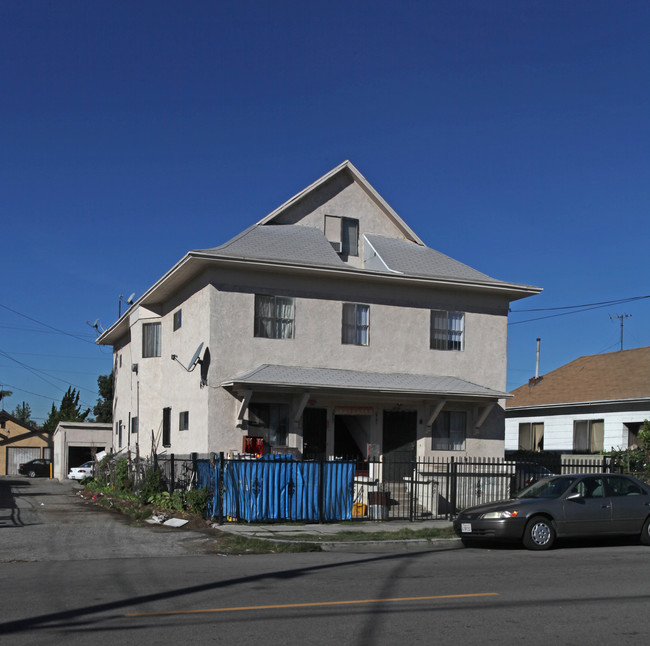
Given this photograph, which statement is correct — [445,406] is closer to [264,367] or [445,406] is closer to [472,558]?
[264,367]

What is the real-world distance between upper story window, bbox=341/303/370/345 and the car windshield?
30.7 ft

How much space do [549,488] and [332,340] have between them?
388 inches

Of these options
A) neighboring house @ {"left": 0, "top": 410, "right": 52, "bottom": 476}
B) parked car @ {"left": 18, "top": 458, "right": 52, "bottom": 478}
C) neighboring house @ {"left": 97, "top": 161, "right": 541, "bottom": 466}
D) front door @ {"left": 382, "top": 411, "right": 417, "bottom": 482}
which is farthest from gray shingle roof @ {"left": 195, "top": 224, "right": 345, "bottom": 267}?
neighboring house @ {"left": 0, "top": 410, "right": 52, "bottom": 476}

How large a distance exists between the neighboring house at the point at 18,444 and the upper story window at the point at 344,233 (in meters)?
44.4

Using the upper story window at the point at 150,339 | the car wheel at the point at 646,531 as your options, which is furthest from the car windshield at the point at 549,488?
the upper story window at the point at 150,339

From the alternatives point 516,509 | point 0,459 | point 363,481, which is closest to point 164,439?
point 363,481

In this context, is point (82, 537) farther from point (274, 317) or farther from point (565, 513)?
point (565, 513)

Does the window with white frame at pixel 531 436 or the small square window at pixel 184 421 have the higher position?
the small square window at pixel 184 421

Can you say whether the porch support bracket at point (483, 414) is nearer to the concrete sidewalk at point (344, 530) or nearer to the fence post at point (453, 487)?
the fence post at point (453, 487)

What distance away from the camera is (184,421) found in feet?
84.4

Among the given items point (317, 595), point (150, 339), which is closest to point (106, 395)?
point (150, 339)

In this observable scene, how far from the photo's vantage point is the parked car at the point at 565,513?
1523cm

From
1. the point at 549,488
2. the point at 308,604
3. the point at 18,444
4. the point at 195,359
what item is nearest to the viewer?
the point at 308,604

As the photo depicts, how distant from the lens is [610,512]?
52.0 ft
